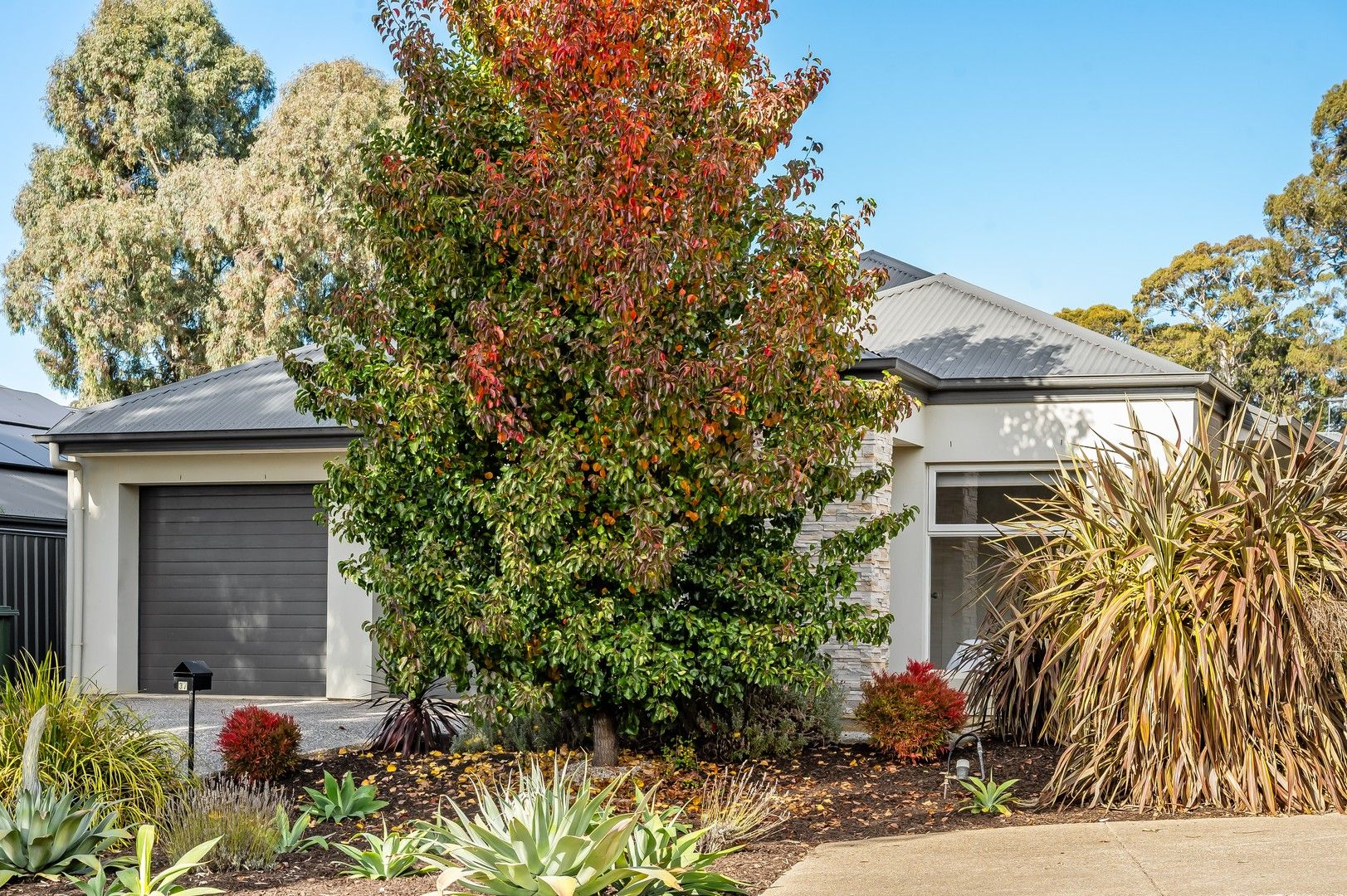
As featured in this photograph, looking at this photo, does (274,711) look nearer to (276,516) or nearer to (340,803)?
(276,516)

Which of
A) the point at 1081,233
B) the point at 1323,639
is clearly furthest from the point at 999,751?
the point at 1081,233

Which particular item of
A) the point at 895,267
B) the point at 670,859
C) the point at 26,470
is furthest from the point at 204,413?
the point at 670,859

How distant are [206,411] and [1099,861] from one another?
39.2 feet

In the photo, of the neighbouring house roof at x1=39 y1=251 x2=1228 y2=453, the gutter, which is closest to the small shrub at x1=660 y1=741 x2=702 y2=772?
the neighbouring house roof at x1=39 y1=251 x2=1228 y2=453

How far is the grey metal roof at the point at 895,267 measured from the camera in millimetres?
16906

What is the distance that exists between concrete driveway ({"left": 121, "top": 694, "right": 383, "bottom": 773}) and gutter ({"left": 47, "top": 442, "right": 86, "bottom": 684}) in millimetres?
876

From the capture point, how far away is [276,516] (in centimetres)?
1459

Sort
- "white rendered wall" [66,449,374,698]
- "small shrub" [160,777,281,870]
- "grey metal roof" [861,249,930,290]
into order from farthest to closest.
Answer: "grey metal roof" [861,249,930,290]
"white rendered wall" [66,449,374,698]
"small shrub" [160,777,281,870]

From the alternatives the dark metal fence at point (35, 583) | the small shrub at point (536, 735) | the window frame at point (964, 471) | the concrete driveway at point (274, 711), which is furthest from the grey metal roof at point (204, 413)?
the window frame at point (964, 471)

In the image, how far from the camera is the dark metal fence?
618 inches

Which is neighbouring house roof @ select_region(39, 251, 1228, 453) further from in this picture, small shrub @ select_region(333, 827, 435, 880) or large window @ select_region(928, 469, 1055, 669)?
small shrub @ select_region(333, 827, 435, 880)

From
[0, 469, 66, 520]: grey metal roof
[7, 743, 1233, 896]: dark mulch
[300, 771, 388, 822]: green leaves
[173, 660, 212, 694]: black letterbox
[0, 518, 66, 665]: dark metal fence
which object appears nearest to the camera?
[7, 743, 1233, 896]: dark mulch

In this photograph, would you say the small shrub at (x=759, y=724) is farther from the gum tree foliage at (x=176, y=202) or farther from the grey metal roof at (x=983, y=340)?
the gum tree foliage at (x=176, y=202)

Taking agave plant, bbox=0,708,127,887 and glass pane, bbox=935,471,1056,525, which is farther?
glass pane, bbox=935,471,1056,525
